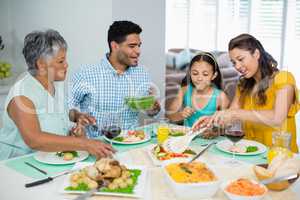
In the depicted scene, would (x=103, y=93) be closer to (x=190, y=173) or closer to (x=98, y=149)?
(x=98, y=149)

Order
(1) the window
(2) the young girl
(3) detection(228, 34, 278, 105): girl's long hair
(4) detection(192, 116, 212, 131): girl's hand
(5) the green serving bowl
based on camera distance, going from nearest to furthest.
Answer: (4) detection(192, 116, 212, 131): girl's hand
(5) the green serving bowl
(3) detection(228, 34, 278, 105): girl's long hair
(2) the young girl
(1) the window

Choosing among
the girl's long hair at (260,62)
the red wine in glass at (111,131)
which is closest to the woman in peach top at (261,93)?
the girl's long hair at (260,62)

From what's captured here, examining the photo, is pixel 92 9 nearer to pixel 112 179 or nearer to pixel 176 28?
pixel 112 179

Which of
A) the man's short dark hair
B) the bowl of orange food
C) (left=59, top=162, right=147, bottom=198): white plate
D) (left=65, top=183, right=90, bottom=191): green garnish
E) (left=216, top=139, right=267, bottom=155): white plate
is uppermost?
the man's short dark hair

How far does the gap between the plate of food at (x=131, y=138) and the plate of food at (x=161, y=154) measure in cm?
11

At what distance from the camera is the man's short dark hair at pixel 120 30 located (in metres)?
2.42

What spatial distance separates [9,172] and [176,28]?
631cm

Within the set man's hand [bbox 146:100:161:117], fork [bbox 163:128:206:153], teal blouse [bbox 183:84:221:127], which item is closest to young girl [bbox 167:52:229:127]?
teal blouse [bbox 183:84:221:127]

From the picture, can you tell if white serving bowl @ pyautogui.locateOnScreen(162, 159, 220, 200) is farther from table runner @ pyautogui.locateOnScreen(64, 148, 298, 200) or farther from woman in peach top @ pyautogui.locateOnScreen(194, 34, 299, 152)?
woman in peach top @ pyautogui.locateOnScreen(194, 34, 299, 152)

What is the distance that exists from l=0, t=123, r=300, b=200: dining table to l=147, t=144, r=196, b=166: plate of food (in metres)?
0.02

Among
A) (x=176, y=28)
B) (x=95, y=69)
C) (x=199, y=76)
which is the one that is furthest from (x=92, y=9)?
(x=176, y=28)

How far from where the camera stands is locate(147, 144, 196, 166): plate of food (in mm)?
1545

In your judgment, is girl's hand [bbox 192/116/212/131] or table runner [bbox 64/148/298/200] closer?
table runner [bbox 64/148/298/200]

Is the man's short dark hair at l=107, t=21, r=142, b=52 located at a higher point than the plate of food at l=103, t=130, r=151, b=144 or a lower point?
higher
